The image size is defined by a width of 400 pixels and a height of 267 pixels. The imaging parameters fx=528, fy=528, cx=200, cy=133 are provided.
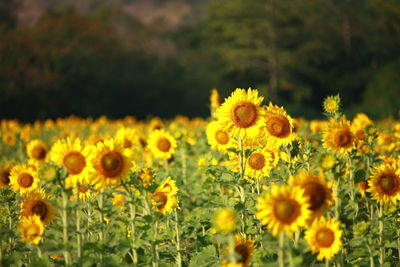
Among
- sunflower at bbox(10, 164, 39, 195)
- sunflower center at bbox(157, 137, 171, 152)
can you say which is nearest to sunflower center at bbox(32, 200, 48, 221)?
sunflower at bbox(10, 164, 39, 195)

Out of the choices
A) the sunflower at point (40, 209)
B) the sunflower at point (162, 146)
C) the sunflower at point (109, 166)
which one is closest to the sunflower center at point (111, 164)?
the sunflower at point (109, 166)

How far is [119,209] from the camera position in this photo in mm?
5027

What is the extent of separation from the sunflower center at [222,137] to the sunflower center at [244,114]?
1610 mm

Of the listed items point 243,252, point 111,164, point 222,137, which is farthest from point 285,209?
point 222,137

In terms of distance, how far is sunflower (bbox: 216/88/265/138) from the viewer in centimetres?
434

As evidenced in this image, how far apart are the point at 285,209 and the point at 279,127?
1.46 metres

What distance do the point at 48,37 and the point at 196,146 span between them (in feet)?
67.2

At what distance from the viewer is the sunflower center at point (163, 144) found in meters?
6.41

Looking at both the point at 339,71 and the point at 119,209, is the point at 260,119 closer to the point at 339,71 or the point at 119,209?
the point at 119,209

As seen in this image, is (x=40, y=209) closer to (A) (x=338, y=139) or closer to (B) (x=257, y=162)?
(B) (x=257, y=162)

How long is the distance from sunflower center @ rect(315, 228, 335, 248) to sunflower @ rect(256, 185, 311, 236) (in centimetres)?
32

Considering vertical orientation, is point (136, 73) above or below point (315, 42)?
below

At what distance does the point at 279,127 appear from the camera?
4.29m

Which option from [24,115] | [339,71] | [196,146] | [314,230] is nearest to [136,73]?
[24,115]
